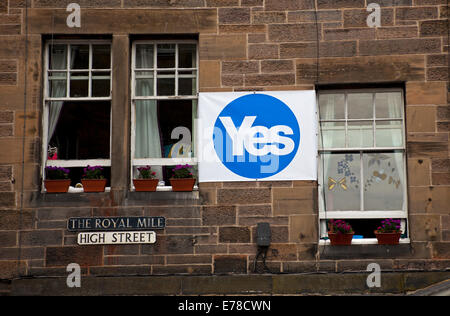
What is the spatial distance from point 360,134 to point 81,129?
4076 millimetres

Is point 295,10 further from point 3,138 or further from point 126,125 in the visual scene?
point 3,138

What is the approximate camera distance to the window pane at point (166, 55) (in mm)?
9391

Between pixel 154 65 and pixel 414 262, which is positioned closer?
pixel 414 262

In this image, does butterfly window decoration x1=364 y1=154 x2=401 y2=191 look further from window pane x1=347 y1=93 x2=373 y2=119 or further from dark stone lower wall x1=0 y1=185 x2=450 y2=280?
dark stone lower wall x1=0 y1=185 x2=450 y2=280

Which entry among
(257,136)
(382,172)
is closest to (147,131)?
(257,136)

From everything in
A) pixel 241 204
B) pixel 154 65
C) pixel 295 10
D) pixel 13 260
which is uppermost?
pixel 295 10

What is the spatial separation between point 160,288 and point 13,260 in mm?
2115

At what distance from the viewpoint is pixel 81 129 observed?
931 cm

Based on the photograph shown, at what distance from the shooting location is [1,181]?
897cm

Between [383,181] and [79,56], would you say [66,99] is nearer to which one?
[79,56]

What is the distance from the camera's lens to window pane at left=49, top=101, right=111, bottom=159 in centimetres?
925

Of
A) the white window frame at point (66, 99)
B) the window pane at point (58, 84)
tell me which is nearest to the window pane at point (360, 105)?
the white window frame at point (66, 99)
